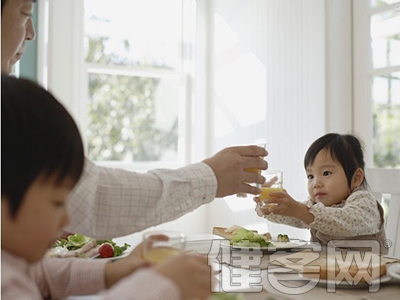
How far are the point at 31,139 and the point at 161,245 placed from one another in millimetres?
246

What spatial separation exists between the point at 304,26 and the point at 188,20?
4.14ft

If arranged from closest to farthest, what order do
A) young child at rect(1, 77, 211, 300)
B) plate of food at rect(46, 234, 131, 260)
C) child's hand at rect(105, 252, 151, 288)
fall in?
1. young child at rect(1, 77, 211, 300)
2. child's hand at rect(105, 252, 151, 288)
3. plate of food at rect(46, 234, 131, 260)

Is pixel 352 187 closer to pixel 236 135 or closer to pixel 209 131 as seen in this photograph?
pixel 236 135

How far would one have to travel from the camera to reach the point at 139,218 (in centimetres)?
116

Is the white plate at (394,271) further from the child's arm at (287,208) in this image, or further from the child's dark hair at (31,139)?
the child's dark hair at (31,139)

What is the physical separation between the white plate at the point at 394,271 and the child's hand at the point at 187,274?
537 millimetres

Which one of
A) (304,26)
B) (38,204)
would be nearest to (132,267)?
(38,204)

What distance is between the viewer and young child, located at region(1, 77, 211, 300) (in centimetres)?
68

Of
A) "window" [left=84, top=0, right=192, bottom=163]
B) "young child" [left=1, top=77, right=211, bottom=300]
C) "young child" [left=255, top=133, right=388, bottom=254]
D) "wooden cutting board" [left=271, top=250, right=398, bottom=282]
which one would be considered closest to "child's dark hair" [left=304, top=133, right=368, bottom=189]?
"young child" [left=255, top=133, right=388, bottom=254]

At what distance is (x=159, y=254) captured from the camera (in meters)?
0.80

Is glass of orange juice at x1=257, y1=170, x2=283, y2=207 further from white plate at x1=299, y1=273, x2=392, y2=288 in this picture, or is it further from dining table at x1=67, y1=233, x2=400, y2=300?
white plate at x1=299, y1=273, x2=392, y2=288

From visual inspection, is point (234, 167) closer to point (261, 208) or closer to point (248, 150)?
point (248, 150)

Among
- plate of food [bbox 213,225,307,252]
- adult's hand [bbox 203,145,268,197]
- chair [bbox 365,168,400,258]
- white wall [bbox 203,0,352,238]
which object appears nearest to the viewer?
adult's hand [bbox 203,145,268,197]

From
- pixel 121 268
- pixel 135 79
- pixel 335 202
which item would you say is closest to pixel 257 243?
pixel 335 202
